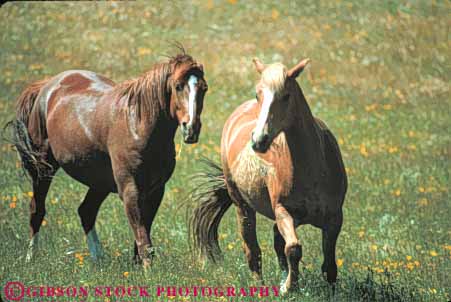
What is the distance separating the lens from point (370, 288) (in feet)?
24.7

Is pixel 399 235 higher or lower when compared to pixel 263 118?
lower

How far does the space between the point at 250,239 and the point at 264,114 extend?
2001 millimetres

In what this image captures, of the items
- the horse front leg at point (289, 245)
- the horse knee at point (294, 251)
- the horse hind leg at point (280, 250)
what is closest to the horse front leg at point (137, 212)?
the horse hind leg at point (280, 250)

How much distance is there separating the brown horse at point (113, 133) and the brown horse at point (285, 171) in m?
0.65

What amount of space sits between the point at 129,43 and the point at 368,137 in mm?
5640

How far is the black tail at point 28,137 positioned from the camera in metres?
9.52

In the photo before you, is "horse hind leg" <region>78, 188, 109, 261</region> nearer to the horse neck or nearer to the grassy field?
the grassy field

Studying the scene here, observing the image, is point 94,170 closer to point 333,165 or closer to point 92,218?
point 92,218

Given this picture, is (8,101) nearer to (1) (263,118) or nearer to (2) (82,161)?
(2) (82,161)

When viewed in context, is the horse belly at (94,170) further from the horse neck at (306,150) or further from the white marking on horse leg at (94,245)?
the horse neck at (306,150)

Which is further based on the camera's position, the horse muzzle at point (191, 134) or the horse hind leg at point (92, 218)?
the horse hind leg at point (92, 218)

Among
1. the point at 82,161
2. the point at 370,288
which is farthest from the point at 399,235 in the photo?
the point at 82,161

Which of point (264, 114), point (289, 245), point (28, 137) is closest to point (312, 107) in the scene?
point (28, 137)

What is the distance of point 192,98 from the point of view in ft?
24.6
